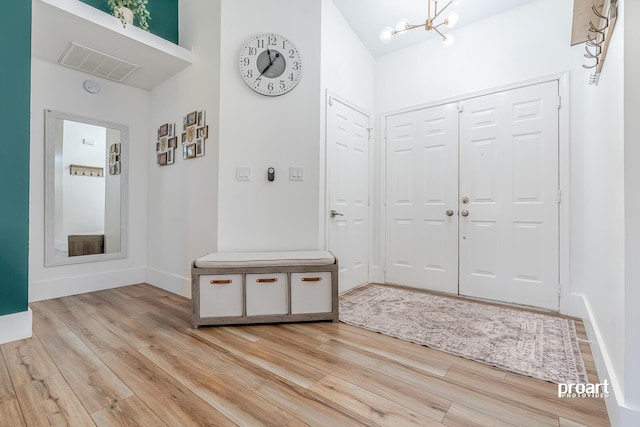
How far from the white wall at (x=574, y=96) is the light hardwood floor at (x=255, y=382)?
512 mm

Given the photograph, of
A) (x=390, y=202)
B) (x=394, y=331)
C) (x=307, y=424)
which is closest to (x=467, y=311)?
(x=394, y=331)

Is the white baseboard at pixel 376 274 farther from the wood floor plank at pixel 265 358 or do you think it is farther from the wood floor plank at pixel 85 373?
the wood floor plank at pixel 85 373

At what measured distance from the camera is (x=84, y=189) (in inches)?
122

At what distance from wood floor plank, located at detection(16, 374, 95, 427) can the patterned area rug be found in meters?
1.66

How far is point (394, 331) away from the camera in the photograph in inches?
84.0

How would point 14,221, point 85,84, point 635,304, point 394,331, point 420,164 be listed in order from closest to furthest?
1. point 635,304
2. point 14,221
3. point 394,331
4. point 85,84
5. point 420,164

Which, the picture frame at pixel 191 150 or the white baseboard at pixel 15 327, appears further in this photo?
the picture frame at pixel 191 150

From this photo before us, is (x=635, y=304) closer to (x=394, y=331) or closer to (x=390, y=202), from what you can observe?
(x=394, y=331)

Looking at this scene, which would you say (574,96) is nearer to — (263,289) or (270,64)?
(270,64)

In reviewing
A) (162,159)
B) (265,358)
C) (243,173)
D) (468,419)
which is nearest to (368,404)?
(468,419)

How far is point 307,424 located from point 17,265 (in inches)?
85.8

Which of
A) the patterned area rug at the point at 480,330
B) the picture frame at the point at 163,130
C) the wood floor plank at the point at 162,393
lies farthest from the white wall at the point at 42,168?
the patterned area rug at the point at 480,330

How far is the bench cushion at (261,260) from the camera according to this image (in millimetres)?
2184

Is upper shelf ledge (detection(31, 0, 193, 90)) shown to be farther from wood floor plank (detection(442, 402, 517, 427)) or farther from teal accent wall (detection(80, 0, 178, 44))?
wood floor plank (detection(442, 402, 517, 427))
